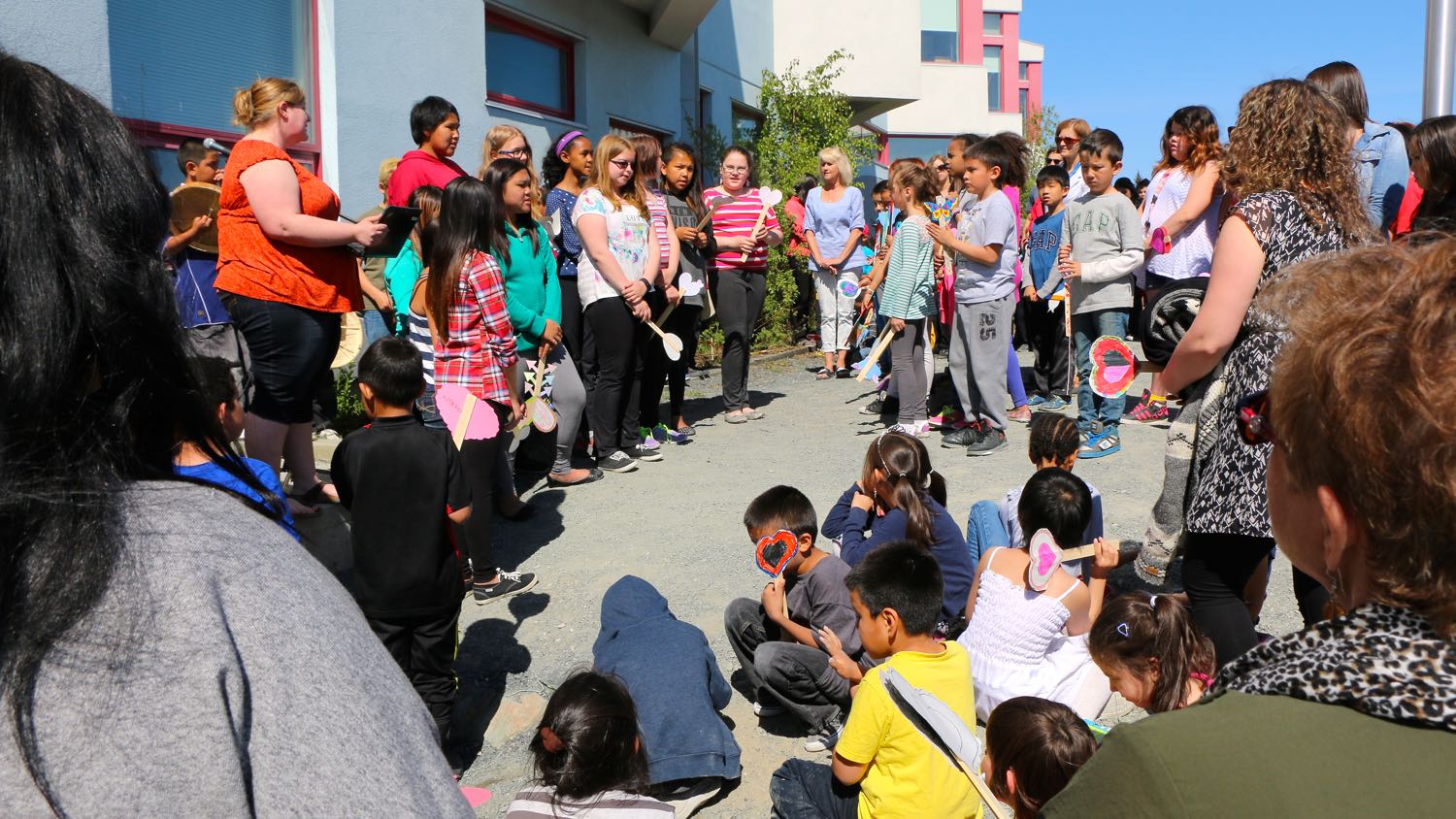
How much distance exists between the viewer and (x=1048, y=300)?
8930 millimetres

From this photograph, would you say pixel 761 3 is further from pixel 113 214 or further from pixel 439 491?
pixel 113 214

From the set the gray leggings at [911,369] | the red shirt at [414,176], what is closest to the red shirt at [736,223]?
the gray leggings at [911,369]

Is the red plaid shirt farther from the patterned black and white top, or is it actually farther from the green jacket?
the green jacket

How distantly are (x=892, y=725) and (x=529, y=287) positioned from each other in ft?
11.9

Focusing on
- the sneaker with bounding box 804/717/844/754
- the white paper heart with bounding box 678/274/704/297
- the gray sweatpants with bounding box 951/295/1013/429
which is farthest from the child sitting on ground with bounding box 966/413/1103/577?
the white paper heart with bounding box 678/274/704/297

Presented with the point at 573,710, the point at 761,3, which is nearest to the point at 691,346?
the point at 573,710

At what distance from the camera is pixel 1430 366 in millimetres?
1003

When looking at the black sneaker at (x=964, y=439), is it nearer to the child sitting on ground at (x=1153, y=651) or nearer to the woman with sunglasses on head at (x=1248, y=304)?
the child sitting on ground at (x=1153, y=651)

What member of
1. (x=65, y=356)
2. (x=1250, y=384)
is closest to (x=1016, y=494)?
(x=1250, y=384)

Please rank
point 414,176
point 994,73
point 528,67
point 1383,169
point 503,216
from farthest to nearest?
point 994,73
point 528,67
point 414,176
point 503,216
point 1383,169

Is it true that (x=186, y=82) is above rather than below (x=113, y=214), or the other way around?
above

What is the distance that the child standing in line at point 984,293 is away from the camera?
736cm

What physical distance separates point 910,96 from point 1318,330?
20.7m

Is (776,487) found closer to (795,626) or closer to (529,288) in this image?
(795,626)
